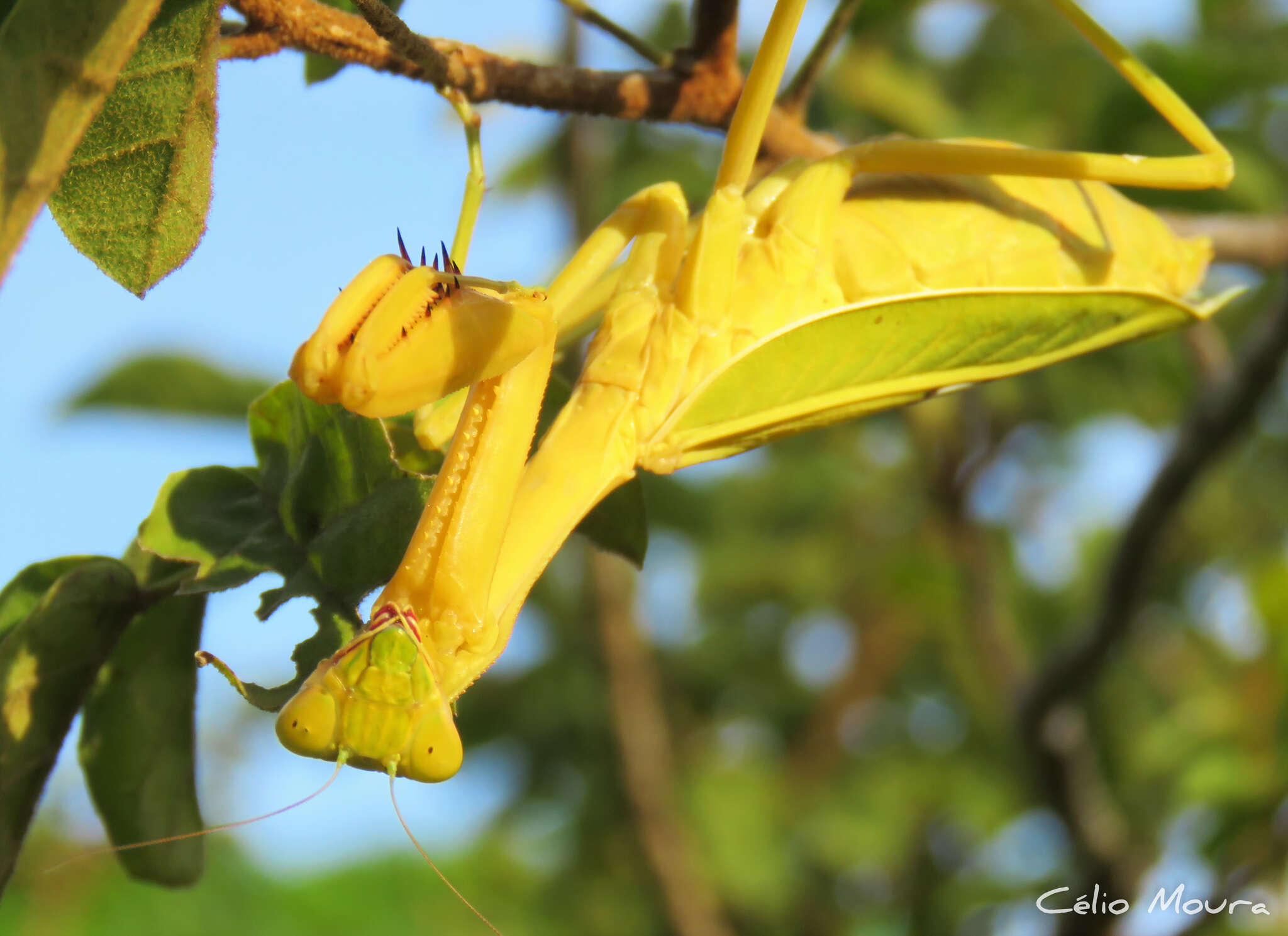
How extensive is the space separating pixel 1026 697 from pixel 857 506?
10.0 ft

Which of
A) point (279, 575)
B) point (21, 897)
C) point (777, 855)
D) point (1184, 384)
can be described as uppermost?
point (1184, 384)

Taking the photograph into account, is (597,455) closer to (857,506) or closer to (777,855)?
(777,855)

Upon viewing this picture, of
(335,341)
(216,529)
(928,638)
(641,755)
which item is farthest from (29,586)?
(928,638)

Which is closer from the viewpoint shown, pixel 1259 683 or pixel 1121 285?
pixel 1121 285

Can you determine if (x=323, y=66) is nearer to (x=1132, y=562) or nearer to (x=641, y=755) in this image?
(x=1132, y=562)

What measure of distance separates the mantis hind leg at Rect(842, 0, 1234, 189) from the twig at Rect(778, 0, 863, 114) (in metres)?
0.30

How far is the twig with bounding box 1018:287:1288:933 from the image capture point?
304cm

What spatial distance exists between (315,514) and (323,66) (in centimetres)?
93

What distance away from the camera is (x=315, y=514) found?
1.89 meters

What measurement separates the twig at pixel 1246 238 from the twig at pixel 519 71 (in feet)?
4.48

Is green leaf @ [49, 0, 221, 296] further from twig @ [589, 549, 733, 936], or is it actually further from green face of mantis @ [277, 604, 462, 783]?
twig @ [589, 549, 733, 936]

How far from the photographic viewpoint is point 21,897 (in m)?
12.3

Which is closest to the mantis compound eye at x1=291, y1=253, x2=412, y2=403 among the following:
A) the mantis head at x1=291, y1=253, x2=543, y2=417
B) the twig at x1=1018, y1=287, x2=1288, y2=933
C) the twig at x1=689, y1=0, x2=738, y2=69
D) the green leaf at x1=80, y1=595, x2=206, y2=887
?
the mantis head at x1=291, y1=253, x2=543, y2=417

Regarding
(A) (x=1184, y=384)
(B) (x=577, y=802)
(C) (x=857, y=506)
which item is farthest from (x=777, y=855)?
(A) (x=1184, y=384)
